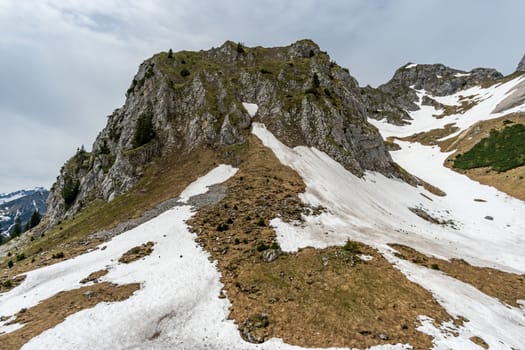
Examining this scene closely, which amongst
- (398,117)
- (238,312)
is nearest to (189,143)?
(238,312)

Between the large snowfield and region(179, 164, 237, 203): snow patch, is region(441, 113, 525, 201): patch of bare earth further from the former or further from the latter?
region(179, 164, 237, 203): snow patch

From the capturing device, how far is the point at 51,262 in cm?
2850

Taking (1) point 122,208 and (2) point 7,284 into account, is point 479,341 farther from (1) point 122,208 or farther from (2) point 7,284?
(1) point 122,208

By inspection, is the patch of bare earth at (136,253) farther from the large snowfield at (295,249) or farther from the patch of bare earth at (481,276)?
the patch of bare earth at (481,276)

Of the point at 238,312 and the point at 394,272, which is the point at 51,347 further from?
the point at 394,272

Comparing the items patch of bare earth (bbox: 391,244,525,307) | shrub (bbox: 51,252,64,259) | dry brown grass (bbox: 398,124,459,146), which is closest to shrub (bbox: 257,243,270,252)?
patch of bare earth (bbox: 391,244,525,307)

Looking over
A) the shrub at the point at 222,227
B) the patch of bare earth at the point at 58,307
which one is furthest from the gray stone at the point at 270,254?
the patch of bare earth at the point at 58,307

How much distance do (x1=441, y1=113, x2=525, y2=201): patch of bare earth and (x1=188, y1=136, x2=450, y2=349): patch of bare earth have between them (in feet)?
176

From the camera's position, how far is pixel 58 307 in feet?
62.5

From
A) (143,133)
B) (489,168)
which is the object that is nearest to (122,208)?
(143,133)

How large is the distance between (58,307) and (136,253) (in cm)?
833

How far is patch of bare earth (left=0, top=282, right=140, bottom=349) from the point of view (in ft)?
51.6

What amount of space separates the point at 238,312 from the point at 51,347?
33.1 feet

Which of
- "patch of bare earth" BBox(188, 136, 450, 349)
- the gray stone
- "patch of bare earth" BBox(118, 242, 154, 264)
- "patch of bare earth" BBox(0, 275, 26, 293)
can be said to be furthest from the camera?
"patch of bare earth" BBox(118, 242, 154, 264)
